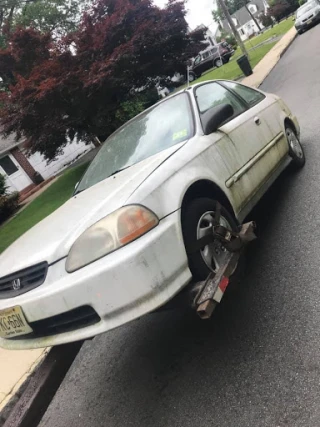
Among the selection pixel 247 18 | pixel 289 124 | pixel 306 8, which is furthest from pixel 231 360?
pixel 247 18

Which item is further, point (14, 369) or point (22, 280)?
point (14, 369)

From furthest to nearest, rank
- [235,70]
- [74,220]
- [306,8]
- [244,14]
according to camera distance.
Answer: [244,14] < [306,8] < [235,70] < [74,220]

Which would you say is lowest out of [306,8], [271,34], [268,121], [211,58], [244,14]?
[271,34]

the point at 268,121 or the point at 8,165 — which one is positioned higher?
the point at 8,165

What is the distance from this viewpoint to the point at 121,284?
6.99ft

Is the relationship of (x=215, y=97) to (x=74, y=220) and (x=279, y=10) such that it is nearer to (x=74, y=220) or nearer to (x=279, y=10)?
(x=74, y=220)


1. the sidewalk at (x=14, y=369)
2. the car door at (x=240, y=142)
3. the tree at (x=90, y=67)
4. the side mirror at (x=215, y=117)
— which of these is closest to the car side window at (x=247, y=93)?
the car door at (x=240, y=142)

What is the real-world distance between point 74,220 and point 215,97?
223 centimetres

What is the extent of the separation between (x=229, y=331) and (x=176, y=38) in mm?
13105

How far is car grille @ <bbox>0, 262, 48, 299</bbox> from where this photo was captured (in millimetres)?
2365

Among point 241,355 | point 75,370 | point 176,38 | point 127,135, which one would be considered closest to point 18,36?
point 176,38

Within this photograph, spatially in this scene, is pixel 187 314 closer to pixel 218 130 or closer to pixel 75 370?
pixel 75 370

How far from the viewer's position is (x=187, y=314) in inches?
125

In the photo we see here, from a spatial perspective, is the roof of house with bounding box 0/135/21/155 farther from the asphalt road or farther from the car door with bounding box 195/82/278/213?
the asphalt road
